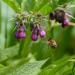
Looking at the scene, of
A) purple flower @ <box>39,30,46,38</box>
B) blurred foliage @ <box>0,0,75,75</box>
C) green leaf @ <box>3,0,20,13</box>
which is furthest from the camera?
purple flower @ <box>39,30,46,38</box>

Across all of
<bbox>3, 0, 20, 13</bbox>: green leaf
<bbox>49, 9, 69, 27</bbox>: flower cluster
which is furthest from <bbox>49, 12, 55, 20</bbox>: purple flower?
<bbox>3, 0, 20, 13</bbox>: green leaf

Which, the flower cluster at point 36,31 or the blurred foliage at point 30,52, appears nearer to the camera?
the blurred foliage at point 30,52

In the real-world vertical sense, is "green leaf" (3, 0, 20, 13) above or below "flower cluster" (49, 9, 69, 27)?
above

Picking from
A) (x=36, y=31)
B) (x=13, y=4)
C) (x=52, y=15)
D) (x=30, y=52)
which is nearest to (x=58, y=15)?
(x=52, y=15)

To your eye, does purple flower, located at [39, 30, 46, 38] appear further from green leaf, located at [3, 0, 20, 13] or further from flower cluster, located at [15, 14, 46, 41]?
green leaf, located at [3, 0, 20, 13]

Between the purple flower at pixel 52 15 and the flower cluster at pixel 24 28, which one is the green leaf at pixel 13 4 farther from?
the purple flower at pixel 52 15

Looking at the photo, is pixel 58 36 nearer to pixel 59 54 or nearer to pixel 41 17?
pixel 59 54

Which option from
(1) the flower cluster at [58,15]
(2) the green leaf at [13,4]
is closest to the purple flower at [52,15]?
(1) the flower cluster at [58,15]

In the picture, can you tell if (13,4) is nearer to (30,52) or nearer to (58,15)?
(58,15)

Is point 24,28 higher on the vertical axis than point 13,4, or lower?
lower

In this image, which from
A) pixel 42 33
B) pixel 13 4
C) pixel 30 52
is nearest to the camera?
pixel 13 4

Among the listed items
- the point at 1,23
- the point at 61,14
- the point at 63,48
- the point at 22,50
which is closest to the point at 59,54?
the point at 63,48
